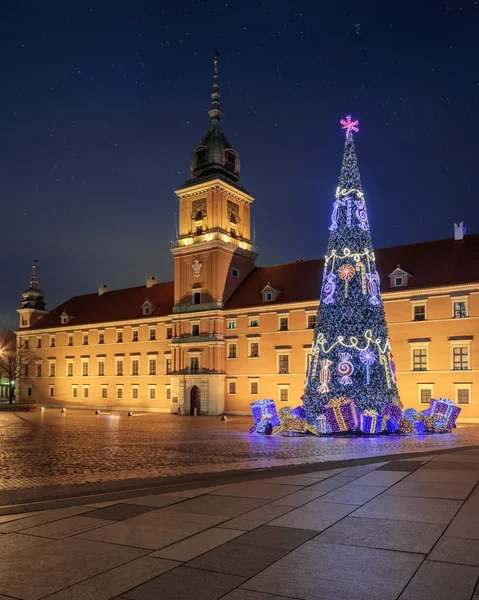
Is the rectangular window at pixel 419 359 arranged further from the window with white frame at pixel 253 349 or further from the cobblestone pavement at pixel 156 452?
the window with white frame at pixel 253 349

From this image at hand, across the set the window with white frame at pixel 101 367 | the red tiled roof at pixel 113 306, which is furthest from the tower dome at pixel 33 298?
the window with white frame at pixel 101 367

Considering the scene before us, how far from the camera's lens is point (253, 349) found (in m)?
50.7

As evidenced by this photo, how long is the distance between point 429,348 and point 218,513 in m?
34.1

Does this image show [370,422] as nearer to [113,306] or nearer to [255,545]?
[255,545]

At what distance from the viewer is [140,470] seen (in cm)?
1575

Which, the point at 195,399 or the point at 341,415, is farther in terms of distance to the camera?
the point at 195,399

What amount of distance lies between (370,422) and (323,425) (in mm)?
2003

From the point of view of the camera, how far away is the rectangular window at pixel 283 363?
48.2 metres

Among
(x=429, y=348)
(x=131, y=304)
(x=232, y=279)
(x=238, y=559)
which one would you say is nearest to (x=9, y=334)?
(x=131, y=304)

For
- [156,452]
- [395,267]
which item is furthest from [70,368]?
[156,452]

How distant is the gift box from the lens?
26344 mm

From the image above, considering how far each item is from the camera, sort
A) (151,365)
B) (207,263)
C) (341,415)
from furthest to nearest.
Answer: (151,365) < (207,263) < (341,415)

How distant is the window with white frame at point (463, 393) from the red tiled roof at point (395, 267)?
21.9 feet

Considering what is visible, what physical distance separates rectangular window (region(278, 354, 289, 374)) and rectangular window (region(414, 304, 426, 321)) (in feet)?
36.0
